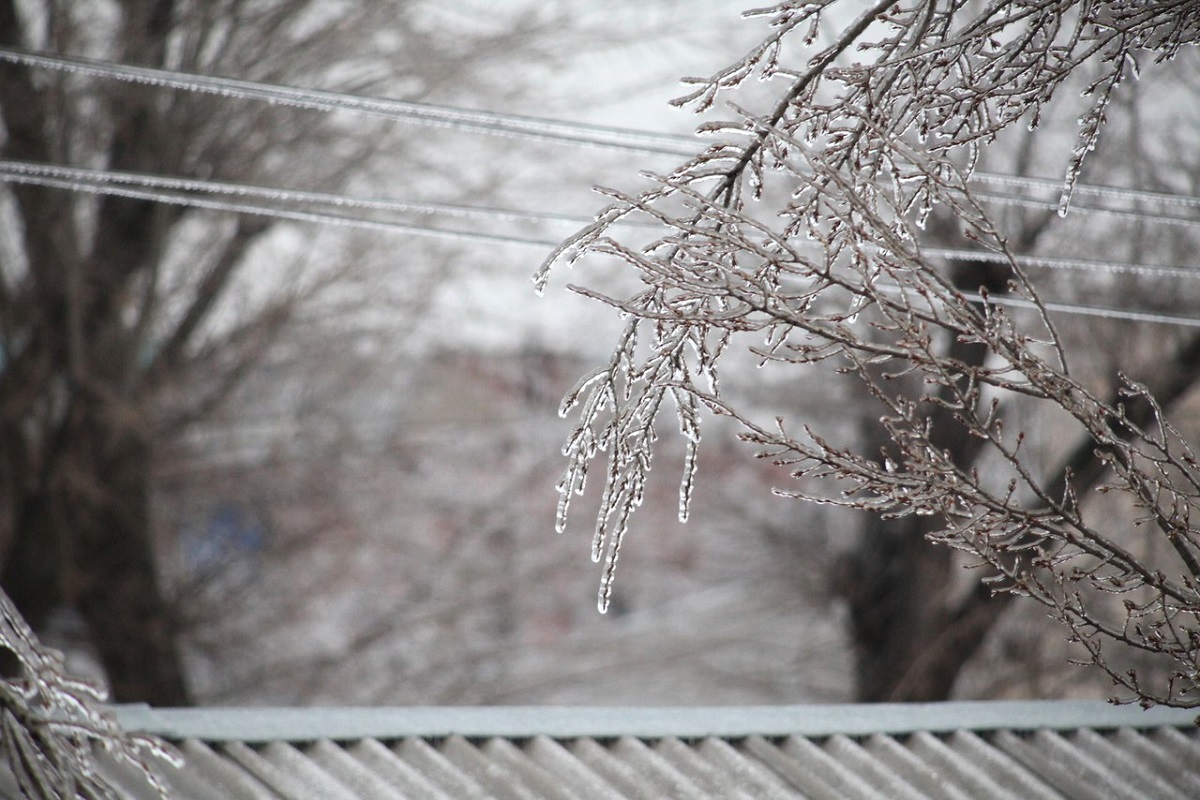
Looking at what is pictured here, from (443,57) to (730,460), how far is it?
9156 mm

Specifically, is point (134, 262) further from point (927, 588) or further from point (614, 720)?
point (927, 588)

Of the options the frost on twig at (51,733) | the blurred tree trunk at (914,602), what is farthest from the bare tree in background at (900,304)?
the blurred tree trunk at (914,602)

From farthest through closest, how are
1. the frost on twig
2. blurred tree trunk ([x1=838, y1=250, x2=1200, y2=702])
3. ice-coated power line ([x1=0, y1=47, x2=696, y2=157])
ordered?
blurred tree trunk ([x1=838, y1=250, x2=1200, y2=702]) → ice-coated power line ([x1=0, y1=47, x2=696, y2=157]) → the frost on twig

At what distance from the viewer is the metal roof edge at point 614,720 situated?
16.1ft

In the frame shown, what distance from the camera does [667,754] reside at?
5070 mm

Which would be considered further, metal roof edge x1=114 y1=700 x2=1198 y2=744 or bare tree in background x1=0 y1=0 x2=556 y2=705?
bare tree in background x1=0 y1=0 x2=556 y2=705

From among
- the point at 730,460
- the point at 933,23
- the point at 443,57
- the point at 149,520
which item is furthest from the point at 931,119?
the point at 730,460

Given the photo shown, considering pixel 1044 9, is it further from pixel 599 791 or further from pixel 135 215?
pixel 135 215

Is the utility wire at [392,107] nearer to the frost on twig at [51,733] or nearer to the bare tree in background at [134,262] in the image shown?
the frost on twig at [51,733]

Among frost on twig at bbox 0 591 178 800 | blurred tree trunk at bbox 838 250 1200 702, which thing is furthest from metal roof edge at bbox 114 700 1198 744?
blurred tree trunk at bbox 838 250 1200 702

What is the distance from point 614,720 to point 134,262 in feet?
28.1

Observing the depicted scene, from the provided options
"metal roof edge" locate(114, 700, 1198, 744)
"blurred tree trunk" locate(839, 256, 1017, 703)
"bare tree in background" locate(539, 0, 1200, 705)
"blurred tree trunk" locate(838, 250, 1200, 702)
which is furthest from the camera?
"blurred tree trunk" locate(839, 256, 1017, 703)

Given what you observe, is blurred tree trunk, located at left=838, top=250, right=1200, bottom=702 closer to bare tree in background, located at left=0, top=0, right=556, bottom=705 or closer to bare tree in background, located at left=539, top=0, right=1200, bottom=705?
bare tree in background, located at left=0, top=0, right=556, bottom=705

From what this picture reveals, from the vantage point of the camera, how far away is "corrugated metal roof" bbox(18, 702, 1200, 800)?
4.68 meters
